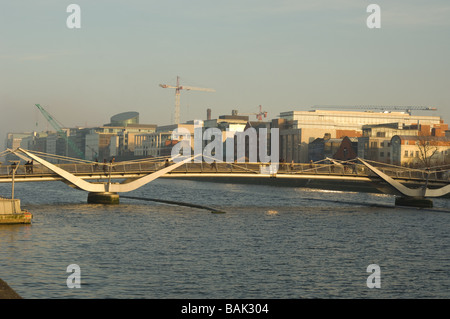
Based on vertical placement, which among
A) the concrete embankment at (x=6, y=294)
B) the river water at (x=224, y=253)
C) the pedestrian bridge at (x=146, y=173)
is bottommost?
the river water at (x=224, y=253)

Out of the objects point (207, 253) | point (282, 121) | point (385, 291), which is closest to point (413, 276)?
point (385, 291)

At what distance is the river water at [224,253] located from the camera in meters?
29.1

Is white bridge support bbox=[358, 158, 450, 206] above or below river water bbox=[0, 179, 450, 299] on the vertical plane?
above

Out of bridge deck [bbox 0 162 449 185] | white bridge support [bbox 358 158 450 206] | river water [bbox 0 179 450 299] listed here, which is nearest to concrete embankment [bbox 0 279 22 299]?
river water [bbox 0 179 450 299]

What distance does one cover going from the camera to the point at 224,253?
38688 mm

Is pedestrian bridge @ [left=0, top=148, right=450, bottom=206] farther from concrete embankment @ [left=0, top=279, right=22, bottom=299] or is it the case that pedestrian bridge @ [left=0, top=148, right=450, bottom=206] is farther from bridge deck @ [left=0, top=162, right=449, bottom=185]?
concrete embankment @ [left=0, top=279, right=22, bottom=299]

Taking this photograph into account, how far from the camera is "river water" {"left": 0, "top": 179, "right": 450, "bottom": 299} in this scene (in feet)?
95.5

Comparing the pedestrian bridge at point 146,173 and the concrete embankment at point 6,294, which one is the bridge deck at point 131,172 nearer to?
the pedestrian bridge at point 146,173

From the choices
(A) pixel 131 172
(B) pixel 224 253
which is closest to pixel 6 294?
(B) pixel 224 253

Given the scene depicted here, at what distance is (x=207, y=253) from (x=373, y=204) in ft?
133

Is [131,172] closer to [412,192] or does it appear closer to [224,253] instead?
[412,192]

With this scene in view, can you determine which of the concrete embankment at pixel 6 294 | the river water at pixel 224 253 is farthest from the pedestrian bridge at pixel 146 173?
the concrete embankment at pixel 6 294

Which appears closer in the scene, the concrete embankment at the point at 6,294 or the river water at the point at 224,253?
the concrete embankment at the point at 6,294
